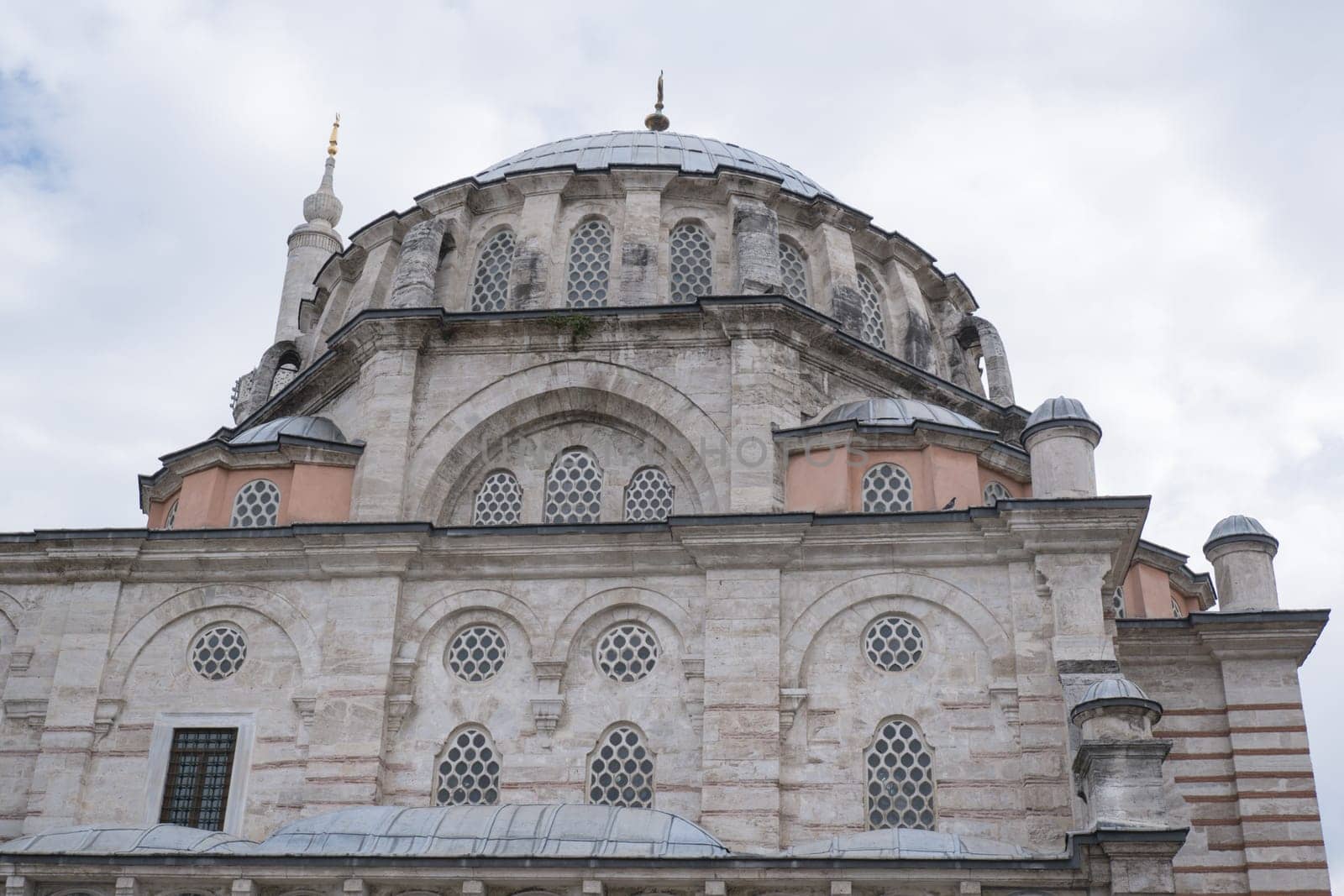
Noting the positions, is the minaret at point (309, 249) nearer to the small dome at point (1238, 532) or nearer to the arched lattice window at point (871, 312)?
the arched lattice window at point (871, 312)

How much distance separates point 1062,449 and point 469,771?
9373 mm

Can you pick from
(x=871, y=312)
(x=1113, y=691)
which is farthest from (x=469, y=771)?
(x=871, y=312)

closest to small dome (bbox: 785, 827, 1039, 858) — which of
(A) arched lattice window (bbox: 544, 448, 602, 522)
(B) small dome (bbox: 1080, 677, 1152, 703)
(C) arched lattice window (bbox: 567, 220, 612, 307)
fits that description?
(B) small dome (bbox: 1080, 677, 1152, 703)

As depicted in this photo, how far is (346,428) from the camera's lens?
23922 mm

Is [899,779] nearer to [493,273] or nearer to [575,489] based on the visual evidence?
[575,489]

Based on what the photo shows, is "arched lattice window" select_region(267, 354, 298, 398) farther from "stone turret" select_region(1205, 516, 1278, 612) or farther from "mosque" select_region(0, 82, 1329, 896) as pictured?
"stone turret" select_region(1205, 516, 1278, 612)

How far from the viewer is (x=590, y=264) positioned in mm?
25391

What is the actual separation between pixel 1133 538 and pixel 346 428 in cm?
1249

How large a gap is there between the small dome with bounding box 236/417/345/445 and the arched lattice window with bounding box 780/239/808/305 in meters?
8.17

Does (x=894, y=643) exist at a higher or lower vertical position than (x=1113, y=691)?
higher

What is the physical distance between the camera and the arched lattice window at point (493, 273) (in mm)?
25250

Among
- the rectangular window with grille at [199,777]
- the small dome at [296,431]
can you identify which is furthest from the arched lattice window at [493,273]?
the rectangular window with grille at [199,777]

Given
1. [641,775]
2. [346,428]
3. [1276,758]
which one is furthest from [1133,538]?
[346,428]

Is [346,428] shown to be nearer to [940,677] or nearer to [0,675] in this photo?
[0,675]
